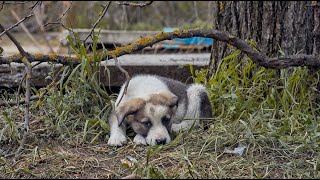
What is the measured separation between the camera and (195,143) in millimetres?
5375

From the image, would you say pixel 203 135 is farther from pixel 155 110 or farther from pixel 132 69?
pixel 132 69

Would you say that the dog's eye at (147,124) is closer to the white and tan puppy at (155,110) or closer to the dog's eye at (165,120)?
the white and tan puppy at (155,110)

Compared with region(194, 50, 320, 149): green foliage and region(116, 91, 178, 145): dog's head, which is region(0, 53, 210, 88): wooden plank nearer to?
region(194, 50, 320, 149): green foliage

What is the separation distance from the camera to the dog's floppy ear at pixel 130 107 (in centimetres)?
564

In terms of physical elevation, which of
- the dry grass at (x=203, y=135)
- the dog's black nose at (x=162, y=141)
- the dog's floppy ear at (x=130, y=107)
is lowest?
the dog's black nose at (x=162, y=141)

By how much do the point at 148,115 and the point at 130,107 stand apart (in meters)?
0.17

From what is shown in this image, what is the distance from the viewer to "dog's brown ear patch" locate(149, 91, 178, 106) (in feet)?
19.1

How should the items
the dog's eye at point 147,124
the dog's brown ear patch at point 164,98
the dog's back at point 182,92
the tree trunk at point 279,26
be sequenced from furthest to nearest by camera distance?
1. the tree trunk at point 279,26
2. the dog's back at point 182,92
3. the dog's brown ear patch at point 164,98
4. the dog's eye at point 147,124

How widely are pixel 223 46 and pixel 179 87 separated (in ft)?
2.80

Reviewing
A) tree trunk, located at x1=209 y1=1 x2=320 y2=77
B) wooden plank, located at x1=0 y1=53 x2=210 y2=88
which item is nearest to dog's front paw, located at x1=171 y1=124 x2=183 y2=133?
tree trunk, located at x1=209 y1=1 x2=320 y2=77

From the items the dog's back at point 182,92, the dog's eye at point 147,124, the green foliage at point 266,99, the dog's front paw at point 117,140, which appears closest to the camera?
the dog's front paw at point 117,140

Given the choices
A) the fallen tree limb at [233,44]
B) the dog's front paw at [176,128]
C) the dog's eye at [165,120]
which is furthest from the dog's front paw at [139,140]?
the fallen tree limb at [233,44]

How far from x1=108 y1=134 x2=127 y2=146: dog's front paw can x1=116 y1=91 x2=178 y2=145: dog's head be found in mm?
127

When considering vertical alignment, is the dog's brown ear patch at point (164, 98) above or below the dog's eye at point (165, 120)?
above
